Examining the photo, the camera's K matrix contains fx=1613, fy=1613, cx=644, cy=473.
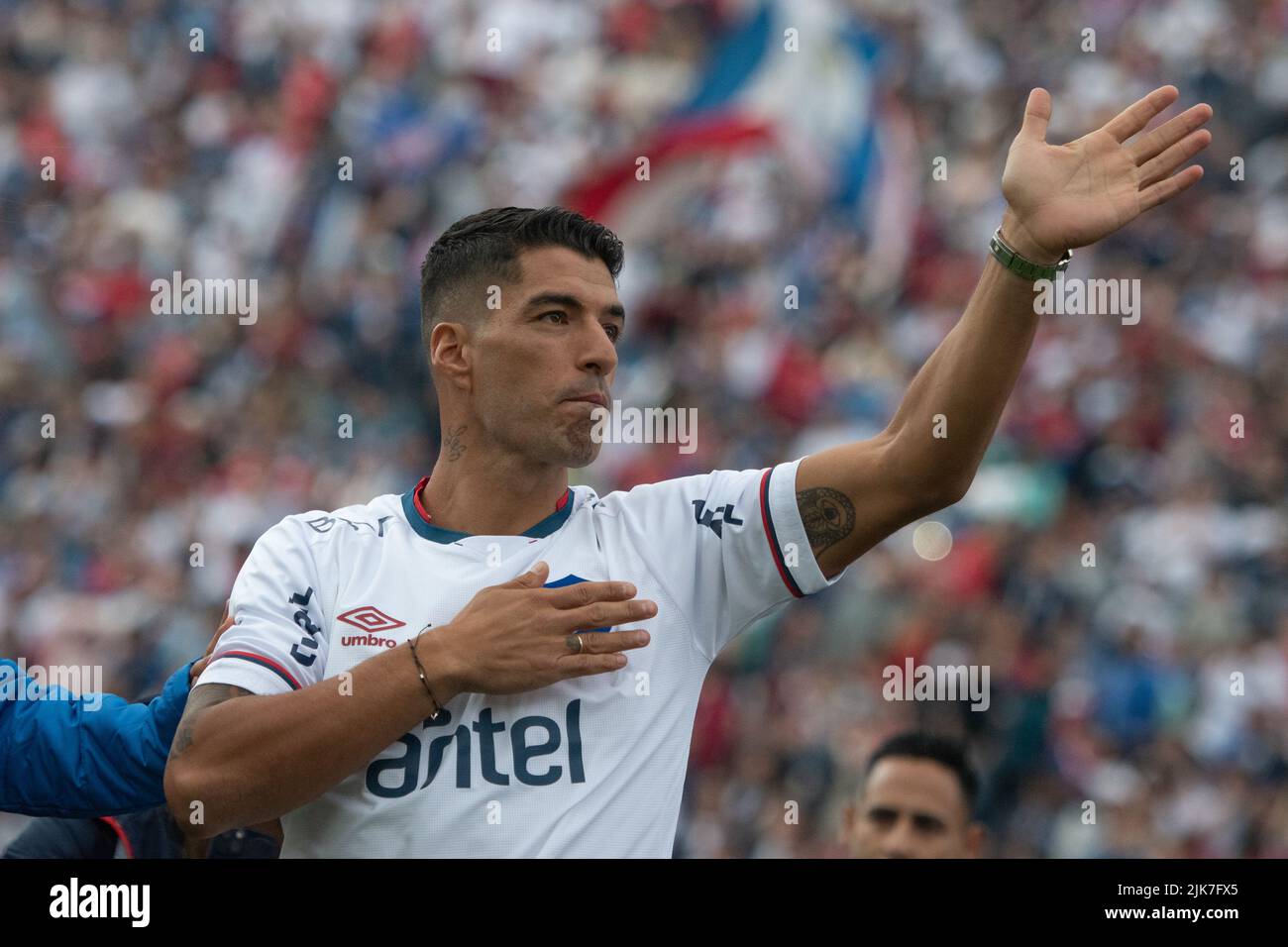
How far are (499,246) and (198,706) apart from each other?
1.13 meters

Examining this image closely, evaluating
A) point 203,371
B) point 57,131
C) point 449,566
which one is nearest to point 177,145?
point 57,131

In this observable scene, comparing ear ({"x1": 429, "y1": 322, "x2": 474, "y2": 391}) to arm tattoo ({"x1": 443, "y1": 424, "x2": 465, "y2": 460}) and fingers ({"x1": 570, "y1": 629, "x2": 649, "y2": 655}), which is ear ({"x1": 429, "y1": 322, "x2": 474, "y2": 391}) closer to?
arm tattoo ({"x1": 443, "y1": 424, "x2": 465, "y2": 460})

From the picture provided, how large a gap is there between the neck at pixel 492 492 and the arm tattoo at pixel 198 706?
22.7 inches

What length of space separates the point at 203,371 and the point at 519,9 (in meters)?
3.29

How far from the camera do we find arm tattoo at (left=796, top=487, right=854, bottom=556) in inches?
117

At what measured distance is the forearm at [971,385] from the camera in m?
2.79

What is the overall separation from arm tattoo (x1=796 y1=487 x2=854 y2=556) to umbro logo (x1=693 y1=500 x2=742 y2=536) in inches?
5.9

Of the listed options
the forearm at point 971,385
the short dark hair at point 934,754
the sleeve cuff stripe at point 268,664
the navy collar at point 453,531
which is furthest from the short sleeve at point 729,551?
the short dark hair at point 934,754

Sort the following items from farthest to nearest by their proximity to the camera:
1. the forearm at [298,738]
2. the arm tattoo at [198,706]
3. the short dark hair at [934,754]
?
the short dark hair at [934,754] < the arm tattoo at [198,706] < the forearm at [298,738]

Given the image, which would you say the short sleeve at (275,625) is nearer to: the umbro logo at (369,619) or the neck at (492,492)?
the umbro logo at (369,619)

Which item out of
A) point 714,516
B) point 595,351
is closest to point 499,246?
point 595,351
